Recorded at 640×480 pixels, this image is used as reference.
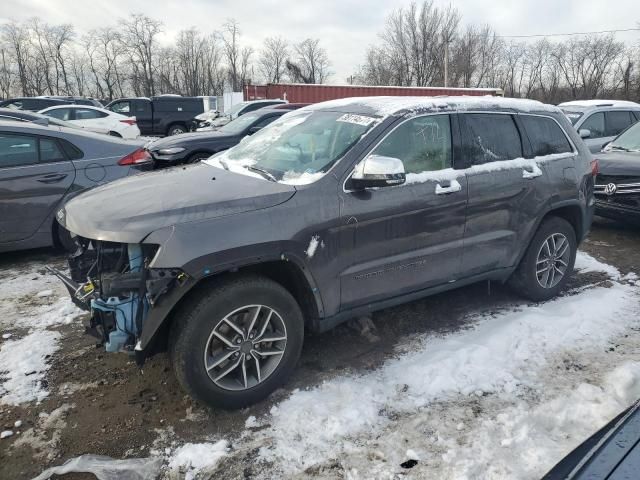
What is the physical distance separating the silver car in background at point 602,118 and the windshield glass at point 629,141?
2.00 m

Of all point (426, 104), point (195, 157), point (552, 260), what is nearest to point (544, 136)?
point (552, 260)

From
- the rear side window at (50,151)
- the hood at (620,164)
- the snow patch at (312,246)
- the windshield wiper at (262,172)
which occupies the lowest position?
the snow patch at (312,246)

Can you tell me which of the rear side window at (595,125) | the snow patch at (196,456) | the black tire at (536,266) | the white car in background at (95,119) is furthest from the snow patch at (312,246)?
the white car in background at (95,119)

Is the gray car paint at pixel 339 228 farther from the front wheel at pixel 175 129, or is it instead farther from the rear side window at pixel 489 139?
the front wheel at pixel 175 129

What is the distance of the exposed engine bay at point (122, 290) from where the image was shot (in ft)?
8.38

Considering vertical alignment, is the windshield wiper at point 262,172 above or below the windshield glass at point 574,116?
below

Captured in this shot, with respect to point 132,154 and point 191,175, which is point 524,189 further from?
point 132,154

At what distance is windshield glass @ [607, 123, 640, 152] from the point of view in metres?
7.24

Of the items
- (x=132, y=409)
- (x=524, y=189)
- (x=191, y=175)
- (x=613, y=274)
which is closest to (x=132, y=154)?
(x=191, y=175)

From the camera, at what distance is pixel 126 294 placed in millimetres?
2715

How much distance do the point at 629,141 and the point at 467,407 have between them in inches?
256

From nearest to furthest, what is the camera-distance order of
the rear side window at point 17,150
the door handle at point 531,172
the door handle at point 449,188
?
the door handle at point 449,188 → the door handle at point 531,172 → the rear side window at point 17,150

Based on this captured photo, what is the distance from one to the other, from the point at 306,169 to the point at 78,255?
63.6 inches

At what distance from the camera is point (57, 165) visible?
526 centimetres
